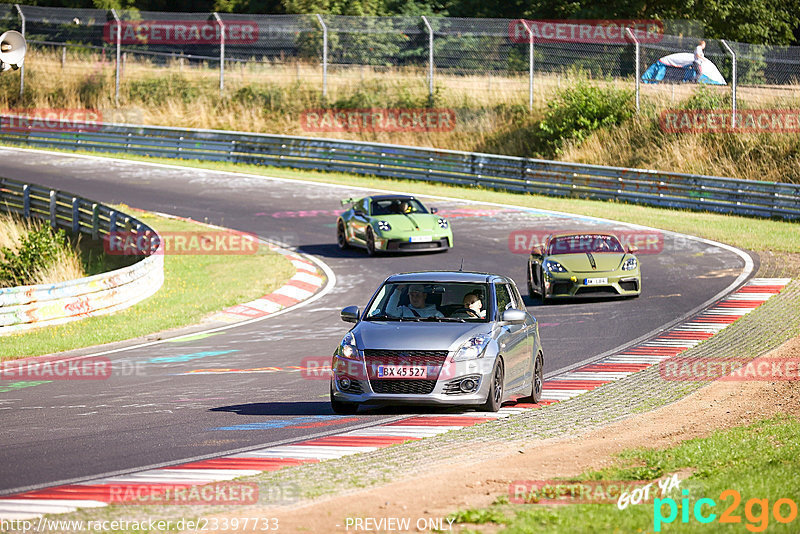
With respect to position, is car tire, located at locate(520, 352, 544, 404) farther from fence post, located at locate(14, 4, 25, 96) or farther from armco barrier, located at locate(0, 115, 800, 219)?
fence post, located at locate(14, 4, 25, 96)

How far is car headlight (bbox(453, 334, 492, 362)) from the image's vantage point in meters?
10.7

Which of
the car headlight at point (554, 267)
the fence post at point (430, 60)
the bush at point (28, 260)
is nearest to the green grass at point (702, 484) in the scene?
the car headlight at point (554, 267)

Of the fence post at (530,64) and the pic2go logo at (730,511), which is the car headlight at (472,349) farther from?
the fence post at (530,64)

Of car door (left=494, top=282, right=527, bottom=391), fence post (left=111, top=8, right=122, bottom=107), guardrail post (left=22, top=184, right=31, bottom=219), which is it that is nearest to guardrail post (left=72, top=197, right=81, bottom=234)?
guardrail post (left=22, top=184, right=31, bottom=219)

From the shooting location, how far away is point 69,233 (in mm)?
29562

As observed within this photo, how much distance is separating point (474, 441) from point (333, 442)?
1.20 m

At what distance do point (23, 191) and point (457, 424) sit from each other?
24.3 m

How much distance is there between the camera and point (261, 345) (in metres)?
16.7

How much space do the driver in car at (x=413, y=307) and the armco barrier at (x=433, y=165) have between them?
21.1m

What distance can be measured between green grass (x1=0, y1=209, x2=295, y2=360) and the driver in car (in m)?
6.96

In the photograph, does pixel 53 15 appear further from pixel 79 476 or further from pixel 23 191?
pixel 79 476

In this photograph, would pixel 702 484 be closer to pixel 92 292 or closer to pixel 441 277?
pixel 441 277

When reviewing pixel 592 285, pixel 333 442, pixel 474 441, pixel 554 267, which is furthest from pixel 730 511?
pixel 554 267

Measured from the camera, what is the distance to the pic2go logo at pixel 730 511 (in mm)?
6191
